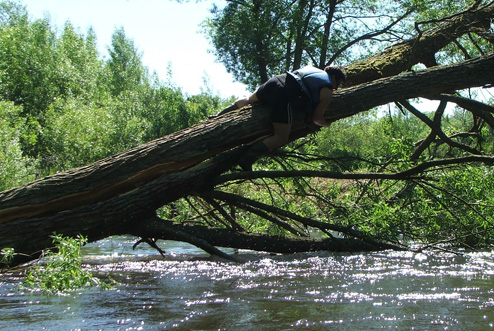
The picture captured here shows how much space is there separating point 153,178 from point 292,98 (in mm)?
1722

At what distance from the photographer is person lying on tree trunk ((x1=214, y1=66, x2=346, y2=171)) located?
19.0 feet

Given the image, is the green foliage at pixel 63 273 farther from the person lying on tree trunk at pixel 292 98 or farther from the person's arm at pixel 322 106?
the person's arm at pixel 322 106

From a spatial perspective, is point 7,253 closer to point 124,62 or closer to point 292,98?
point 292,98

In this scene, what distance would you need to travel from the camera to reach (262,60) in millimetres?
22156

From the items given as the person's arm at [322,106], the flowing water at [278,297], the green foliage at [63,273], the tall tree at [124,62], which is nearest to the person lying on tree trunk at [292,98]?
the person's arm at [322,106]

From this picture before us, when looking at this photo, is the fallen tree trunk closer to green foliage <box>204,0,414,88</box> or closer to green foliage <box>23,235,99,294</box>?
green foliage <box>23,235,99,294</box>

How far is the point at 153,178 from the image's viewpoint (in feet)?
19.1

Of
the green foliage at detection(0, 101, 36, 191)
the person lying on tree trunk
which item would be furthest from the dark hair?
the green foliage at detection(0, 101, 36, 191)

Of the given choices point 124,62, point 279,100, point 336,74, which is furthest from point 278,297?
point 124,62

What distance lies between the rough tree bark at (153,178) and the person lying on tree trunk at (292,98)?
0.13 metres

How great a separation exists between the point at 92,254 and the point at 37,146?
10.6 metres

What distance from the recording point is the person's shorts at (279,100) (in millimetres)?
5824

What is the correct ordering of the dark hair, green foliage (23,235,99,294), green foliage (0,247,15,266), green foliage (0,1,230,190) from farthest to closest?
green foliage (0,1,230,190) < the dark hair < green foliage (0,247,15,266) < green foliage (23,235,99,294)

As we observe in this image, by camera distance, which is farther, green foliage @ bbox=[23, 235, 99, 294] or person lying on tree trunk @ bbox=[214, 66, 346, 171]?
person lying on tree trunk @ bbox=[214, 66, 346, 171]
